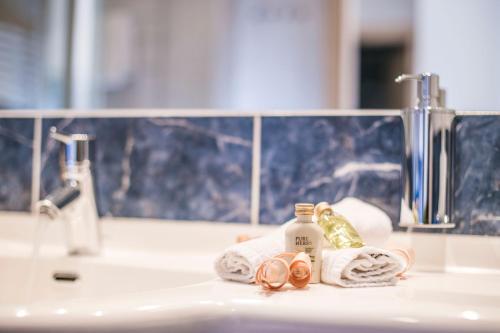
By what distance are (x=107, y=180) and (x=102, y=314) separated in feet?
1.78

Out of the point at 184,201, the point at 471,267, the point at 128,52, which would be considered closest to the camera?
the point at 471,267

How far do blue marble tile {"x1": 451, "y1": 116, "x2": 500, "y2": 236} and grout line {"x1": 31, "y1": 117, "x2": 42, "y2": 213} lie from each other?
0.71 metres

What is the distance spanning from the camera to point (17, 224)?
105cm

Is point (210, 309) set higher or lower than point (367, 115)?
lower

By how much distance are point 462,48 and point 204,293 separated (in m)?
0.62

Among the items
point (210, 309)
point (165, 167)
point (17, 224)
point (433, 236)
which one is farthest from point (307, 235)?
point (17, 224)

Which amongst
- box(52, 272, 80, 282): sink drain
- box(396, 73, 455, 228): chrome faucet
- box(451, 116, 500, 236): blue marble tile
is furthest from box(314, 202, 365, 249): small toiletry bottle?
box(52, 272, 80, 282): sink drain

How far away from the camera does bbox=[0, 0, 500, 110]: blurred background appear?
94 cm

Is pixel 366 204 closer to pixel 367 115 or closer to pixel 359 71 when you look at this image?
pixel 367 115

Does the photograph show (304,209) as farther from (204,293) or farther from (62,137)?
(62,137)

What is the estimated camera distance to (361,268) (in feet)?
2.09

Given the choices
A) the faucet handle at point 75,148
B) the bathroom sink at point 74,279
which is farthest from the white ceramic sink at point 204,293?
the faucet handle at point 75,148

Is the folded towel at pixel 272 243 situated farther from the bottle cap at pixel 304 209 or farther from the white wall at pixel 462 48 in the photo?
the white wall at pixel 462 48

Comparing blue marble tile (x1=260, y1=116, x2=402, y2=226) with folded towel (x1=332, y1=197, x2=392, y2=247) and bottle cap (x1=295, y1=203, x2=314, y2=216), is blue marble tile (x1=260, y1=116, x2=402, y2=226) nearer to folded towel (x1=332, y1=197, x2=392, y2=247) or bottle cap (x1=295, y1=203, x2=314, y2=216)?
folded towel (x1=332, y1=197, x2=392, y2=247)
